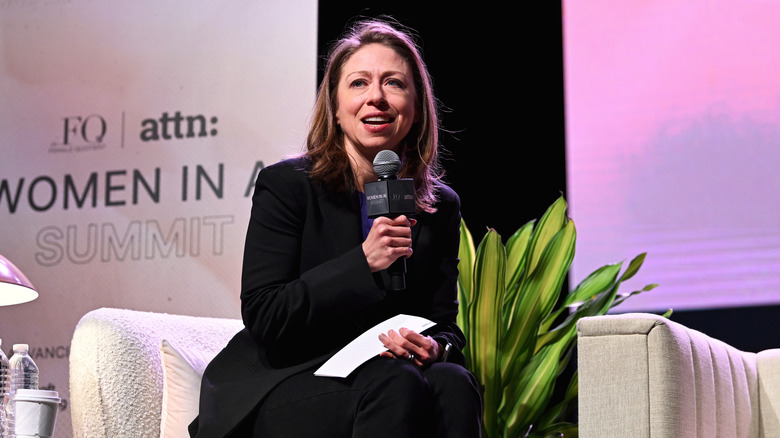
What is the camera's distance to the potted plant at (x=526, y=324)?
2.63 m

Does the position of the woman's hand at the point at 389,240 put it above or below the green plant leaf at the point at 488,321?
above

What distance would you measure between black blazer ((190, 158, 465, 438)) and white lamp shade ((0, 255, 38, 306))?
55 centimetres

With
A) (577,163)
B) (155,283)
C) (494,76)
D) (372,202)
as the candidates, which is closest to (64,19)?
(155,283)

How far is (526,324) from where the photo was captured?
268cm

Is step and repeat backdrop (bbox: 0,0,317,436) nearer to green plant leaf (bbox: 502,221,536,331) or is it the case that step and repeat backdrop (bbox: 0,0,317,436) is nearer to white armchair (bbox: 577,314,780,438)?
green plant leaf (bbox: 502,221,536,331)

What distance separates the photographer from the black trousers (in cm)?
146

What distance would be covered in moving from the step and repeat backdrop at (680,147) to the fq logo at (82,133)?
7.04 feet

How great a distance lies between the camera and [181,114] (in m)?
4.18

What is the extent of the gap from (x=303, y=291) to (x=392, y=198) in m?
0.23

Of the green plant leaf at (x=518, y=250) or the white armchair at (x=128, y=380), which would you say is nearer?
the white armchair at (x=128, y=380)

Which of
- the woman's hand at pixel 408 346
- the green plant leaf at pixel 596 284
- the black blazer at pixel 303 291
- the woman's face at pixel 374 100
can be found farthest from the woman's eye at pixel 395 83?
the green plant leaf at pixel 596 284

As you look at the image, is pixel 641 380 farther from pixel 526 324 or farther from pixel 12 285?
pixel 12 285

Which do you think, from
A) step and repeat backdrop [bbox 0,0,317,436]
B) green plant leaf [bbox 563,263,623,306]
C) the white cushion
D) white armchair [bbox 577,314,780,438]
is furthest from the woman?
step and repeat backdrop [bbox 0,0,317,436]

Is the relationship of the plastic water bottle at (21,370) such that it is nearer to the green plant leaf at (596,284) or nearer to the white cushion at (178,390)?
the white cushion at (178,390)
